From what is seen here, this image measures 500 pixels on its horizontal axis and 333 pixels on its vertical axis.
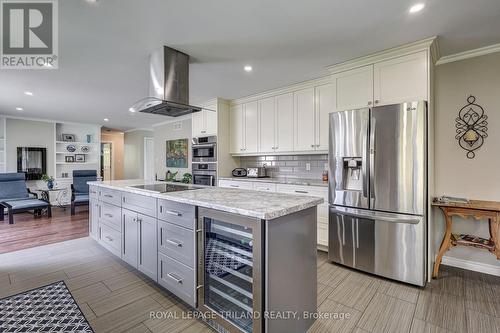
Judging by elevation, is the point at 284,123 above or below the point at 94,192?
above

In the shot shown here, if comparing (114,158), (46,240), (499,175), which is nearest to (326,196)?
(499,175)

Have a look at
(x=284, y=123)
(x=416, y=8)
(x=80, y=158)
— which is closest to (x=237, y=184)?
(x=284, y=123)

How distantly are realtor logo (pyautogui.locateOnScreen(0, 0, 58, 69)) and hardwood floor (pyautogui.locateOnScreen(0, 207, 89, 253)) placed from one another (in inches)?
101

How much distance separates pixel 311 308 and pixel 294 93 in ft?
10.3

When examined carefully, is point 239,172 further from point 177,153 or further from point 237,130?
point 177,153

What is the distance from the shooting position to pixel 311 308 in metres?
1.84

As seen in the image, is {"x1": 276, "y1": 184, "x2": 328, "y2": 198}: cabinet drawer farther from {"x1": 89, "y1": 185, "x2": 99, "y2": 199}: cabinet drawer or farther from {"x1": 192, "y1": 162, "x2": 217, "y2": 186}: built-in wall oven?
{"x1": 89, "y1": 185, "x2": 99, "y2": 199}: cabinet drawer

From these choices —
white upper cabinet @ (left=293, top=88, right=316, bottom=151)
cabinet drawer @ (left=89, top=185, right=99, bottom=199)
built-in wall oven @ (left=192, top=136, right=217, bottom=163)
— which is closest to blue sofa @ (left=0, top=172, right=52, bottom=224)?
cabinet drawer @ (left=89, top=185, right=99, bottom=199)

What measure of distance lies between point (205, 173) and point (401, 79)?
3583mm

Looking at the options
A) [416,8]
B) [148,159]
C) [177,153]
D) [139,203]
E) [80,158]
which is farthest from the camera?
[148,159]

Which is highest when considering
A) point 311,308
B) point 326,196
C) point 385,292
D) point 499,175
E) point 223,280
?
point 499,175

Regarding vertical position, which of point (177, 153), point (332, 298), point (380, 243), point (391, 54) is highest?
point (391, 54)

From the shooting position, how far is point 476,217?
2.43 meters

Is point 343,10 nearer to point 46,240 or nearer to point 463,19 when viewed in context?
point 463,19
